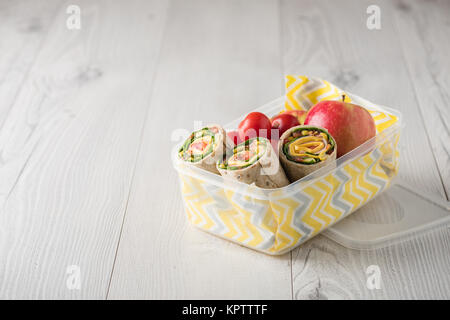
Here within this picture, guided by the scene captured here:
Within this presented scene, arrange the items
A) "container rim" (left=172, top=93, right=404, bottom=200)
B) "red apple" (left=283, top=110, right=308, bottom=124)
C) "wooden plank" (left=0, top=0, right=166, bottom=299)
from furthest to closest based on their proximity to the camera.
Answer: "red apple" (left=283, top=110, right=308, bottom=124)
"wooden plank" (left=0, top=0, right=166, bottom=299)
"container rim" (left=172, top=93, right=404, bottom=200)

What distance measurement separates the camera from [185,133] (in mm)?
1478

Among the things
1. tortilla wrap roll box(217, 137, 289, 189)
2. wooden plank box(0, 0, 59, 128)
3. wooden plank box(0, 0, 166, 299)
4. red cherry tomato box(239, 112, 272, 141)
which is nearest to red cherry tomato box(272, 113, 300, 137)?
red cherry tomato box(239, 112, 272, 141)

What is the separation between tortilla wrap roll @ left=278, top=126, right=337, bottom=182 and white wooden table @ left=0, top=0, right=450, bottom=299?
0.52ft

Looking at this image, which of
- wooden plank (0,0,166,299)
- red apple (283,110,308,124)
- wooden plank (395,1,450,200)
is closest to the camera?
wooden plank (0,0,166,299)

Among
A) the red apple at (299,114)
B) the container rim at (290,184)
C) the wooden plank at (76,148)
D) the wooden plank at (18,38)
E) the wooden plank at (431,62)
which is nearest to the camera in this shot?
Answer: the container rim at (290,184)

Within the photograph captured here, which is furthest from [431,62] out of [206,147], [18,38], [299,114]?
[18,38]

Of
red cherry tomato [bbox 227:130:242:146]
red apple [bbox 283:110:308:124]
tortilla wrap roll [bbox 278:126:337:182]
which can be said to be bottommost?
tortilla wrap roll [bbox 278:126:337:182]

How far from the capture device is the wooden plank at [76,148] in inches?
43.1

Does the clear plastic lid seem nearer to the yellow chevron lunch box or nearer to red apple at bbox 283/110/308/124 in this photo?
the yellow chevron lunch box

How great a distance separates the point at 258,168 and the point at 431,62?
0.92 m

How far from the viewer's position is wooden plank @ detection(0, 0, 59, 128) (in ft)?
5.52

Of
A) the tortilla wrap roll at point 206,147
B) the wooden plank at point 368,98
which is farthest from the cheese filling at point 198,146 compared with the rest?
the wooden plank at point 368,98

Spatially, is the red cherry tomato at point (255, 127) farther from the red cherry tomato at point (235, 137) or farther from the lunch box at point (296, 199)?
the lunch box at point (296, 199)
